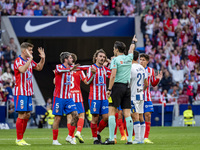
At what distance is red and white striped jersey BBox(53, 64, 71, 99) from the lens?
12.7 m

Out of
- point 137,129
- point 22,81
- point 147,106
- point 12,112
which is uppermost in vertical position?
point 22,81

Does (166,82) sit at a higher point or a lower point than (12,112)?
higher

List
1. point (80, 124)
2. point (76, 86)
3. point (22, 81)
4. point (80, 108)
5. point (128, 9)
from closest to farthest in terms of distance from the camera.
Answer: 1. point (22, 81)
2. point (80, 124)
3. point (80, 108)
4. point (76, 86)
5. point (128, 9)

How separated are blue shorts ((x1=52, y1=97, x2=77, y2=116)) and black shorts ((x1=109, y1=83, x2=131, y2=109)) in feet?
4.09

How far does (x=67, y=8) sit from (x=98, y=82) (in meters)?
20.0

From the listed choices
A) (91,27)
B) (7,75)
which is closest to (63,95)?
(7,75)

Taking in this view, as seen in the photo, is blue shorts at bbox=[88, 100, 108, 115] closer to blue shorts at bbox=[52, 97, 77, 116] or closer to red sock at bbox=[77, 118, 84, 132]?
blue shorts at bbox=[52, 97, 77, 116]

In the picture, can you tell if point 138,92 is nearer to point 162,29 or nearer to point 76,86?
point 76,86

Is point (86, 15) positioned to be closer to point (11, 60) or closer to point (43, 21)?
A: point (43, 21)

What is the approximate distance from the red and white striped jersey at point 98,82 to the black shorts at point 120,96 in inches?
41.7

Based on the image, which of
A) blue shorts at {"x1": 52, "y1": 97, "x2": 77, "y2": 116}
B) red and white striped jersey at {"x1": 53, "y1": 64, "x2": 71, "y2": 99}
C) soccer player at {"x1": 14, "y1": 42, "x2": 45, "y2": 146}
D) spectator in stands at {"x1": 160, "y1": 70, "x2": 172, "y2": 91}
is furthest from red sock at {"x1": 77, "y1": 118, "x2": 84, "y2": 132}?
spectator in stands at {"x1": 160, "y1": 70, "x2": 172, "y2": 91}

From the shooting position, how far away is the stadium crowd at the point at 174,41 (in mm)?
29141

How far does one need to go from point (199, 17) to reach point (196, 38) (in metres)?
1.53

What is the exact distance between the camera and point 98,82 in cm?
1307
